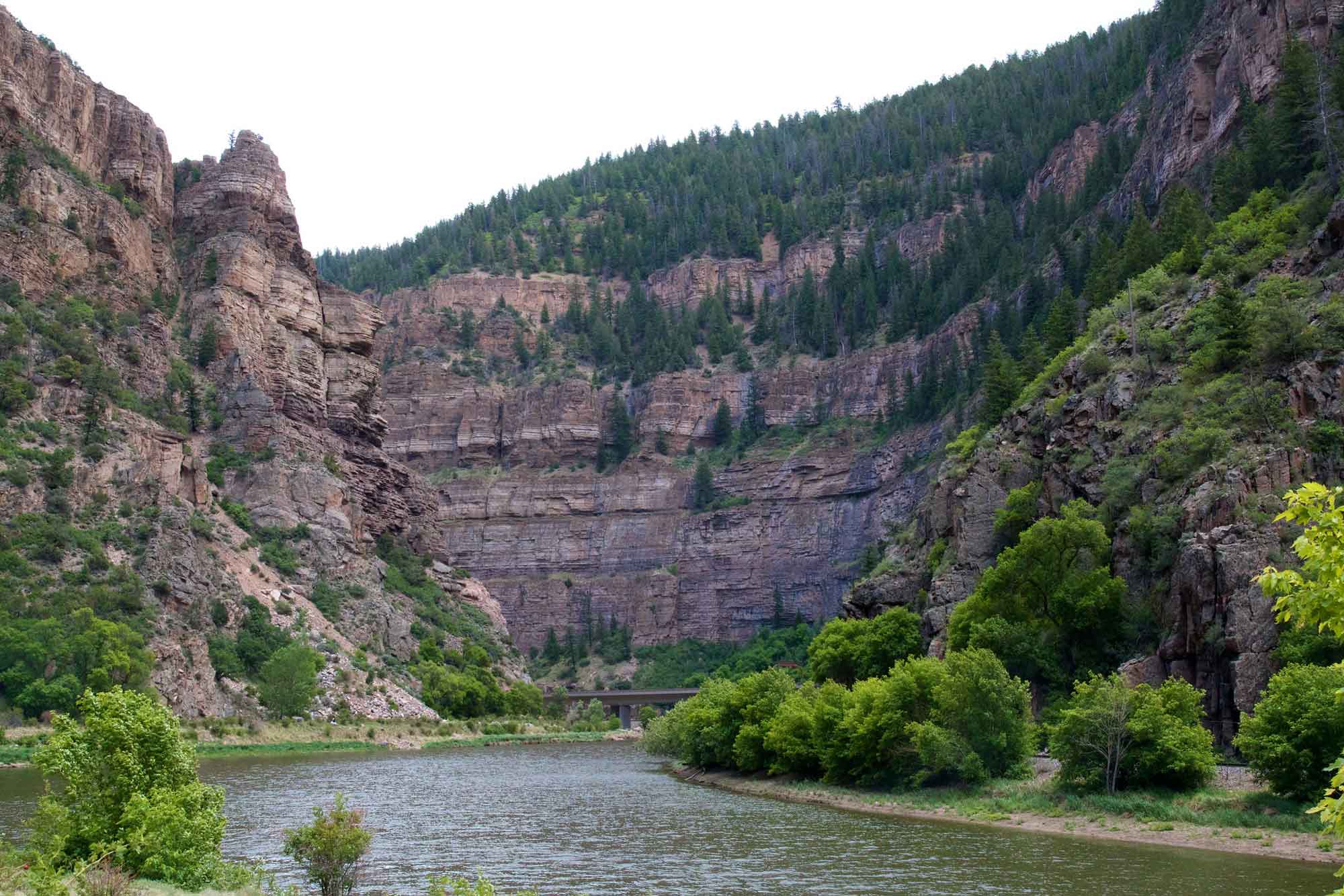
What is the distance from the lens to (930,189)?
194125mm

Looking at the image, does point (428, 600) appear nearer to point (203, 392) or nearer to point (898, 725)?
point (203, 392)

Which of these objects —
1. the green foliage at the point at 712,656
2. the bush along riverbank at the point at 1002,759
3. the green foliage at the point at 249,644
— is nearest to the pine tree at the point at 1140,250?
the bush along riverbank at the point at 1002,759

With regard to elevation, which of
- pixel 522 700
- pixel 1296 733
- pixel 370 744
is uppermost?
pixel 522 700

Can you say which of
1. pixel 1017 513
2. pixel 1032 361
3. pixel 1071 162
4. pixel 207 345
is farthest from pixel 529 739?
pixel 1071 162

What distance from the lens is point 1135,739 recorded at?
1783 inches

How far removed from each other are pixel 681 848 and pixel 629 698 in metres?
94.8

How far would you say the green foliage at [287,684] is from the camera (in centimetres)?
9262

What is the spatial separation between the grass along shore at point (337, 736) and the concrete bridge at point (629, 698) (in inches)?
665

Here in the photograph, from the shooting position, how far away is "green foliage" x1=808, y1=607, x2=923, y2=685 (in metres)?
74.4

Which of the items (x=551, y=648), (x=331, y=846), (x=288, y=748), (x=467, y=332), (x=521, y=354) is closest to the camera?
(x=331, y=846)

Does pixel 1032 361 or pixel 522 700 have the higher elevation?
pixel 1032 361

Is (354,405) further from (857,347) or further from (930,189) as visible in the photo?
(930,189)

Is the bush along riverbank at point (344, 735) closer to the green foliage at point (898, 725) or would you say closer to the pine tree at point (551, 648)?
the green foliage at point (898, 725)

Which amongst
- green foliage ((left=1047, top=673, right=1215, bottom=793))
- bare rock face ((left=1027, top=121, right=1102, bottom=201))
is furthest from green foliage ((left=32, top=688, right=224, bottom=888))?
bare rock face ((left=1027, top=121, right=1102, bottom=201))
